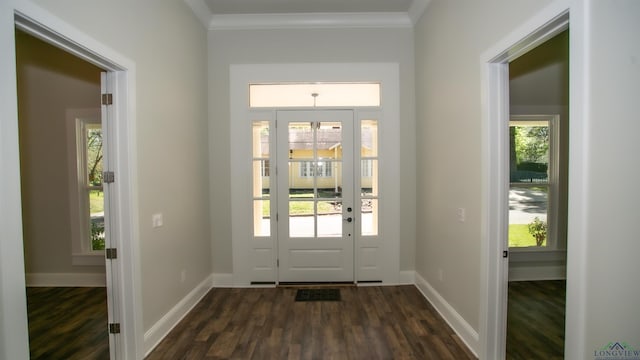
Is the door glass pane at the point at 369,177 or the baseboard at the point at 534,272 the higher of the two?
the door glass pane at the point at 369,177

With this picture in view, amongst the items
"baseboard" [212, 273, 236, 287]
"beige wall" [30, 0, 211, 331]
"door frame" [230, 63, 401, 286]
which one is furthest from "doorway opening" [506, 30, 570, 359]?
"beige wall" [30, 0, 211, 331]

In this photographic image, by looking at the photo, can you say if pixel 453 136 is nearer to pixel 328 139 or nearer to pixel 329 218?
pixel 328 139

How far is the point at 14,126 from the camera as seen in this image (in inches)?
54.4

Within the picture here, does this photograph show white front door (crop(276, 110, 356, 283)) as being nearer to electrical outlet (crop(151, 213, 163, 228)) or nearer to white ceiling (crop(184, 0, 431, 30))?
white ceiling (crop(184, 0, 431, 30))

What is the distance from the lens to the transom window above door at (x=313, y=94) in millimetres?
3834

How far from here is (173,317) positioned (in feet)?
9.41

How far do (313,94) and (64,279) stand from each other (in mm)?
4072

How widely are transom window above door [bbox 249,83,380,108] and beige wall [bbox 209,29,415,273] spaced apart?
0.98 feet

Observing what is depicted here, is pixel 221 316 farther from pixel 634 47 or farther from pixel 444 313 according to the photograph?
pixel 634 47

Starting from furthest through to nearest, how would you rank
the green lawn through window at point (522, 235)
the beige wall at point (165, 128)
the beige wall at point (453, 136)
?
the green lawn through window at point (522, 235)
the beige wall at point (453, 136)
the beige wall at point (165, 128)

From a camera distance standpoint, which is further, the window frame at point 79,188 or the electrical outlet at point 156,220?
the window frame at point 79,188

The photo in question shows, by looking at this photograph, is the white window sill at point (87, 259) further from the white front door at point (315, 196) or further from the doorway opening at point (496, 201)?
the doorway opening at point (496, 201)

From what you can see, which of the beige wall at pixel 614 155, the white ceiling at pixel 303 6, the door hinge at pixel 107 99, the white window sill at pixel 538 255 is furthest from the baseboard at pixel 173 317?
the white window sill at pixel 538 255

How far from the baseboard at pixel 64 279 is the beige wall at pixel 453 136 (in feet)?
13.8
